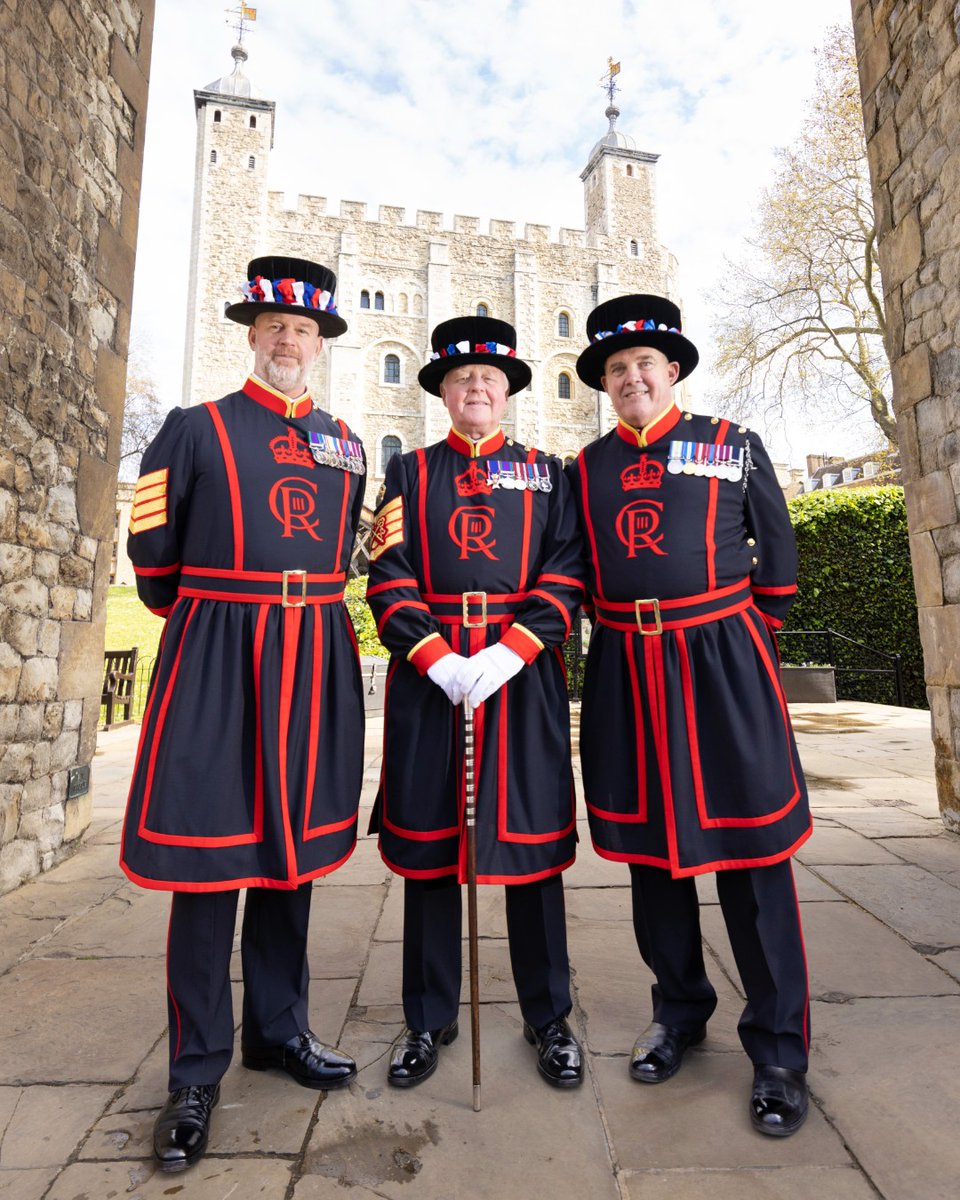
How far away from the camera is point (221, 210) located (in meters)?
31.3

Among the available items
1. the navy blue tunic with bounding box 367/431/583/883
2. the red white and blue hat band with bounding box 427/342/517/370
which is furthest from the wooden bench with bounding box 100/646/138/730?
the red white and blue hat band with bounding box 427/342/517/370

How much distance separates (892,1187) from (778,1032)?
0.35 m

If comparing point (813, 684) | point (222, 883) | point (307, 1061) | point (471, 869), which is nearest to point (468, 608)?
point (471, 869)

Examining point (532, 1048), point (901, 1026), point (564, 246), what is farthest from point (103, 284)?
point (564, 246)

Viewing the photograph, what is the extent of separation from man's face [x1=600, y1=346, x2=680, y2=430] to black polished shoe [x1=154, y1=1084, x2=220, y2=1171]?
197 centimetres

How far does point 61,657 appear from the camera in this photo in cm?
364

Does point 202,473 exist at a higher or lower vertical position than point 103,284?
lower

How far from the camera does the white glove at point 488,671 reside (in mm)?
1847

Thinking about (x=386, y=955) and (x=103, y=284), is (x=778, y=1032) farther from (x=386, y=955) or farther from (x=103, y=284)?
(x=103, y=284)

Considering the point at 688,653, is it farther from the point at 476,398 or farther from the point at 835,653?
the point at 835,653

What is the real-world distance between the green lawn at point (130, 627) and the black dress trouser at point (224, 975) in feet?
42.5

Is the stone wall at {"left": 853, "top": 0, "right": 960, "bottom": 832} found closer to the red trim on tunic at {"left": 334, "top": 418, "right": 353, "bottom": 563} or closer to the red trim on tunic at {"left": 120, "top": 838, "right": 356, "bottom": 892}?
the red trim on tunic at {"left": 334, "top": 418, "right": 353, "bottom": 563}

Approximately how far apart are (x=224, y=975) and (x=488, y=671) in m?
0.97

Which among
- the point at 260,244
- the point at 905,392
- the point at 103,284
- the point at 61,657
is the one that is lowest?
the point at 61,657
